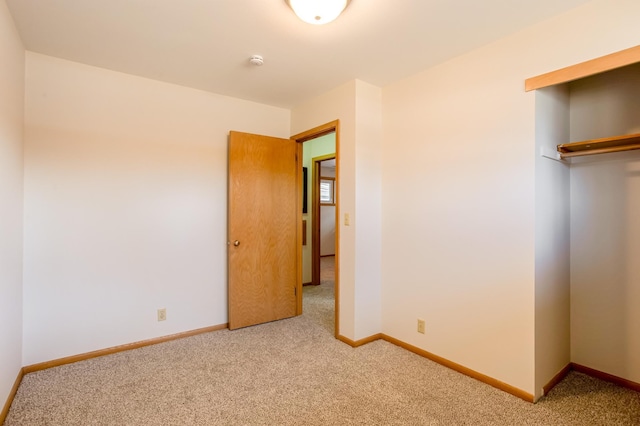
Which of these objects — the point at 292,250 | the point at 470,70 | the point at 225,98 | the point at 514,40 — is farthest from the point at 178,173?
the point at 514,40

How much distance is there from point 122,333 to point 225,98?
7.81 feet

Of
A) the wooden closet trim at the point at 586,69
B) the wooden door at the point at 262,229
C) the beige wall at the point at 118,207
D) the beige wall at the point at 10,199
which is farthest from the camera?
the wooden door at the point at 262,229

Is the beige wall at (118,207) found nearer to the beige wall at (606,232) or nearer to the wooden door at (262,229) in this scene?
the wooden door at (262,229)

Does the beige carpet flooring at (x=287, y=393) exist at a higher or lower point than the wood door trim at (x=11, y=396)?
lower

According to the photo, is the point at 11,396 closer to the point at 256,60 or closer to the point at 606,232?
the point at 256,60

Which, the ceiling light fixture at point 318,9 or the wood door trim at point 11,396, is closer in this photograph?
the ceiling light fixture at point 318,9

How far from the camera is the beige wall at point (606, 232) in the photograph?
2141mm

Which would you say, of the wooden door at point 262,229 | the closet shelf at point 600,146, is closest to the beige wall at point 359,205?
the wooden door at point 262,229

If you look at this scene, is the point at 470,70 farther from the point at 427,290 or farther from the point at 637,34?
the point at 427,290

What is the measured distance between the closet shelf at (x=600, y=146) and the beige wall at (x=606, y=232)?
21cm

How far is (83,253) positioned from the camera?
256 centimetres

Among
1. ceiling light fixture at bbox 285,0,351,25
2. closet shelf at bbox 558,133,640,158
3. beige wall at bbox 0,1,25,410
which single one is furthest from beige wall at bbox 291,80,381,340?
beige wall at bbox 0,1,25,410

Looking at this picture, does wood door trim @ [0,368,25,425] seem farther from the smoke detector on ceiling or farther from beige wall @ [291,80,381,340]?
the smoke detector on ceiling

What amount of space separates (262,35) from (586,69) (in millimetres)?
1952
